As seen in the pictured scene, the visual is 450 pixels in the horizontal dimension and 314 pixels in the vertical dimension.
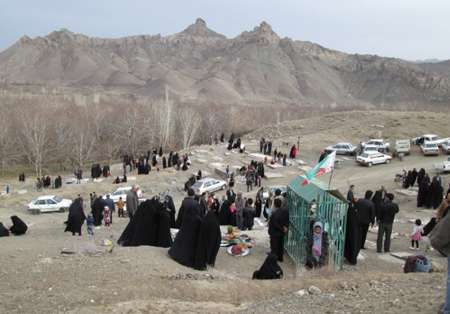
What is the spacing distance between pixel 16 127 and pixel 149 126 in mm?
13677

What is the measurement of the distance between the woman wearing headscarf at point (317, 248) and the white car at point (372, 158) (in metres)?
23.2

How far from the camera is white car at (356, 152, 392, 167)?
32.4 metres

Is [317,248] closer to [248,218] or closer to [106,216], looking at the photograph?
[248,218]

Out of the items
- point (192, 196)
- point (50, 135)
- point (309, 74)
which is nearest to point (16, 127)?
point (50, 135)

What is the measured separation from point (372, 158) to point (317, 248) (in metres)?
23.8

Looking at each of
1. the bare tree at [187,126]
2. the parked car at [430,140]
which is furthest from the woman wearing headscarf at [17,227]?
the bare tree at [187,126]

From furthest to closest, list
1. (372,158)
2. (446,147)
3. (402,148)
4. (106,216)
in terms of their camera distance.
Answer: (402,148) → (446,147) → (372,158) → (106,216)

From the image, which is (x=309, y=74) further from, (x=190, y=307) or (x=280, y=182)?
(x=190, y=307)

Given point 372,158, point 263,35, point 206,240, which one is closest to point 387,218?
point 206,240

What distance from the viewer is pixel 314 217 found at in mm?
10312

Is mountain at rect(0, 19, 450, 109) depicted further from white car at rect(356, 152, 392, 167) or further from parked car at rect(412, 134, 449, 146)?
white car at rect(356, 152, 392, 167)

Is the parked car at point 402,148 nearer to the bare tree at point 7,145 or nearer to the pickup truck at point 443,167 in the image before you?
the pickup truck at point 443,167

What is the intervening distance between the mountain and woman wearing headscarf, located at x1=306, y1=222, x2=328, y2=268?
10439 centimetres

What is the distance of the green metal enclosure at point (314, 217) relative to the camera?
982cm
